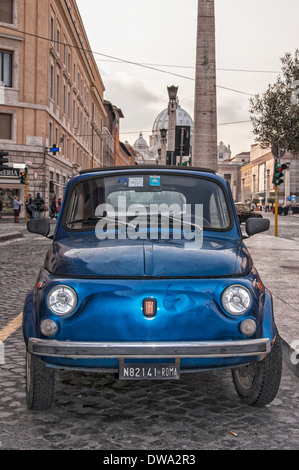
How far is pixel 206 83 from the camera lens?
12.6 m

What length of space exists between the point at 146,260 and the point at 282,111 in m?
24.8

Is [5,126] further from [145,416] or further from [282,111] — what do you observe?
[145,416]

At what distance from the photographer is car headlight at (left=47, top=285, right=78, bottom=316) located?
127 inches

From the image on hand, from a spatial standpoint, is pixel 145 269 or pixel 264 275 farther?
pixel 264 275

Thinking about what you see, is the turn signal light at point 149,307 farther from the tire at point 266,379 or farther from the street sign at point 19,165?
the street sign at point 19,165

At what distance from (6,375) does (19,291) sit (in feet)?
13.2

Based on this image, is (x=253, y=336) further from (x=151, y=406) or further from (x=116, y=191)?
(x=116, y=191)

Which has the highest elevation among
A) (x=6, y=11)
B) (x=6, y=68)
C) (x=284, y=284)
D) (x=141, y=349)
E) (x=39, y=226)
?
(x=6, y=11)

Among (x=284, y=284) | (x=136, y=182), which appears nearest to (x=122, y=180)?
(x=136, y=182)

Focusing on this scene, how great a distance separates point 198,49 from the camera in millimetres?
12688

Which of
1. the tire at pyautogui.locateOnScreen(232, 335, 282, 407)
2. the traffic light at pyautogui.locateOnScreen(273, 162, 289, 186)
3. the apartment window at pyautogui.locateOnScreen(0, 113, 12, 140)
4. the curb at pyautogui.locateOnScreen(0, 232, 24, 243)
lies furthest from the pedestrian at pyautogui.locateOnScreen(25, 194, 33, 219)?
the tire at pyautogui.locateOnScreen(232, 335, 282, 407)

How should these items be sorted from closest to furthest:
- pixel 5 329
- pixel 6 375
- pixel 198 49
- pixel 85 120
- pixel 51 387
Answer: pixel 51 387 < pixel 6 375 < pixel 5 329 < pixel 198 49 < pixel 85 120

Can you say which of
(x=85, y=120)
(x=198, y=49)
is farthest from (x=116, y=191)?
(x=85, y=120)

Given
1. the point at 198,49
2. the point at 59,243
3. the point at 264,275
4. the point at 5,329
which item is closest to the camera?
the point at 59,243
